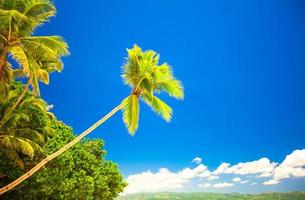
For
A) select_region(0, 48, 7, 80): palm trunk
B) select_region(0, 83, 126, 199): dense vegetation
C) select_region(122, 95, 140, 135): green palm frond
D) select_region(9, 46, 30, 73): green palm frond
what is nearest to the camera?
select_region(9, 46, 30, 73): green palm frond

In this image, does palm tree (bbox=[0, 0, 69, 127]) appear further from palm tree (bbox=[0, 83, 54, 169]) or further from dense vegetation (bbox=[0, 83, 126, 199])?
dense vegetation (bbox=[0, 83, 126, 199])

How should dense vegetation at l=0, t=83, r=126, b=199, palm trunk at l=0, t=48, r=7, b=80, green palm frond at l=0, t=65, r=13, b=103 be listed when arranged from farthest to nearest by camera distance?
dense vegetation at l=0, t=83, r=126, b=199 → green palm frond at l=0, t=65, r=13, b=103 → palm trunk at l=0, t=48, r=7, b=80

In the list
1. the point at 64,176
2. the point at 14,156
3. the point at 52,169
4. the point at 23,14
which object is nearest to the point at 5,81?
the point at 23,14

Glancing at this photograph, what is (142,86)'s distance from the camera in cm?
1717

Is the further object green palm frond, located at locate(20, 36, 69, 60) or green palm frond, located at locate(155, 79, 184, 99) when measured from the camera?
green palm frond, located at locate(155, 79, 184, 99)

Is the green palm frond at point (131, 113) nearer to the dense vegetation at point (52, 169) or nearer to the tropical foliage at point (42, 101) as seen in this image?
the tropical foliage at point (42, 101)

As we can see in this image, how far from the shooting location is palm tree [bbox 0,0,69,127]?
47.7 feet

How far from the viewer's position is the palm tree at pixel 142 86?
55.3ft

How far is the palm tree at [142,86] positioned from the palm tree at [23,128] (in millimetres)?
1998

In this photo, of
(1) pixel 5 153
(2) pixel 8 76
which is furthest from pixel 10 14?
(1) pixel 5 153

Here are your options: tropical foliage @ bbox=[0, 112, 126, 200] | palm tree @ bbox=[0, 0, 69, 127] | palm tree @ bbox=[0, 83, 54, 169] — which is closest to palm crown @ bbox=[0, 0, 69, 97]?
palm tree @ bbox=[0, 0, 69, 127]

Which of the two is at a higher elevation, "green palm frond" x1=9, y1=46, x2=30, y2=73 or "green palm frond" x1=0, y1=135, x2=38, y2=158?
"green palm frond" x1=9, y1=46, x2=30, y2=73

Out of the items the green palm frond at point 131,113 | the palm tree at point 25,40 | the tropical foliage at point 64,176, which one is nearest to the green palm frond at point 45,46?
the palm tree at point 25,40

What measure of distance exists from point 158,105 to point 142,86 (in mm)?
1328
